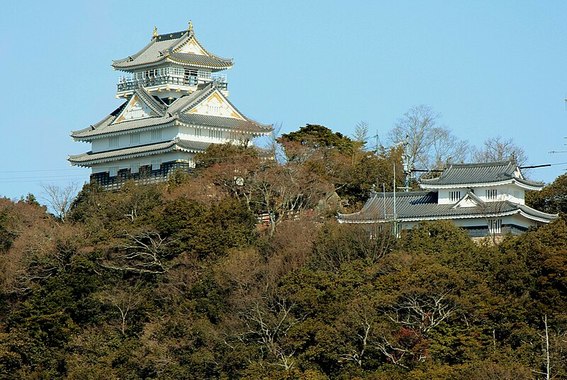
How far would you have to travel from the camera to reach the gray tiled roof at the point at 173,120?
156ft

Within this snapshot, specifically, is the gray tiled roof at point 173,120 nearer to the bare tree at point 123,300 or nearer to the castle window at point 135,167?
the castle window at point 135,167

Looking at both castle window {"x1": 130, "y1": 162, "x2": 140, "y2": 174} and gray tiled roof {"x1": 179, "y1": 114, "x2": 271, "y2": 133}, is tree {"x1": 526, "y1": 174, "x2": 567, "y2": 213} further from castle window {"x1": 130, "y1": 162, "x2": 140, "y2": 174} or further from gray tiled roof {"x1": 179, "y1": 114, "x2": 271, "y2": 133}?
castle window {"x1": 130, "y1": 162, "x2": 140, "y2": 174}

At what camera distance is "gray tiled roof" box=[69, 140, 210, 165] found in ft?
154

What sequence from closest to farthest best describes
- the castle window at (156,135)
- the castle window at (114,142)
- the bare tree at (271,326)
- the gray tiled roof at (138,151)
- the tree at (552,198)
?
the bare tree at (271,326), the tree at (552,198), the gray tiled roof at (138,151), the castle window at (156,135), the castle window at (114,142)

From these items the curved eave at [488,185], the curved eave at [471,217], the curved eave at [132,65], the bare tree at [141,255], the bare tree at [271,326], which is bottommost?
the bare tree at [271,326]

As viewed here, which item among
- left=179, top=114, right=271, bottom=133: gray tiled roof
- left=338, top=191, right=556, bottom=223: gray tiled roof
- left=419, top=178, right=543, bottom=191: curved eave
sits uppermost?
left=179, top=114, right=271, bottom=133: gray tiled roof

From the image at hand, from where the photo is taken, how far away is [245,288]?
3738 cm

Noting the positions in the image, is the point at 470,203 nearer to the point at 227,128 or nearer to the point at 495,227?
the point at 495,227

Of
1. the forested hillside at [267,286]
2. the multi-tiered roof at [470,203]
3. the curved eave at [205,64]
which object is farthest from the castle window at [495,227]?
the curved eave at [205,64]

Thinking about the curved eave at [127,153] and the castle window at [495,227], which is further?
the curved eave at [127,153]

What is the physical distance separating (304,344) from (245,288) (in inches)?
114

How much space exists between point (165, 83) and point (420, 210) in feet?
41.5

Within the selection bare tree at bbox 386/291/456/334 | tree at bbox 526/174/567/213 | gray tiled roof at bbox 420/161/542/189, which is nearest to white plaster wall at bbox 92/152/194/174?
gray tiled roof at bbox 420/161/542/189

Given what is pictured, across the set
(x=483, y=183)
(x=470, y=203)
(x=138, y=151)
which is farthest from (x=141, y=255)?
(x=483, y=183)
